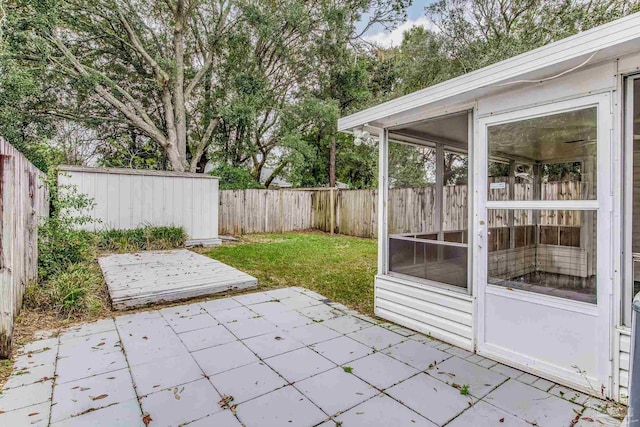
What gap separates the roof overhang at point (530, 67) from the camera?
1809mm

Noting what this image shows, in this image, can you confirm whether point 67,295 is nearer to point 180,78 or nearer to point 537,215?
point 537,215

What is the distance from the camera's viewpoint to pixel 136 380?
225 cm

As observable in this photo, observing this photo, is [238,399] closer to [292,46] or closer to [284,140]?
[284,140]

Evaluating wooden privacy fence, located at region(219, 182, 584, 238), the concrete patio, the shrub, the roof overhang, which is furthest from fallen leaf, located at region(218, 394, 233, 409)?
wooden privacy fence, located at region(219, 182, 584, 238)

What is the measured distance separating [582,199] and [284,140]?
31.8 feet

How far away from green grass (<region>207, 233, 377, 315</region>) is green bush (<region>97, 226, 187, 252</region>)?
969 millimetres

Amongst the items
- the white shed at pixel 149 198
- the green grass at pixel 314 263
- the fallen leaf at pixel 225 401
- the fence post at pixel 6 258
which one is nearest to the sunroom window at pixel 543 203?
the green grass at pixel 314 263

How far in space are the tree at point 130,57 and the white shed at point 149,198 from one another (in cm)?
344

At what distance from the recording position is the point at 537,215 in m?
2.56

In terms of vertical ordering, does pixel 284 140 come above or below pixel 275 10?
below

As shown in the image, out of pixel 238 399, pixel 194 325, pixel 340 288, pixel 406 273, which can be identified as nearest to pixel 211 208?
pixel 340 288

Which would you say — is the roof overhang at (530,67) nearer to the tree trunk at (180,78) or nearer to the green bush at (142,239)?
the green bush at (142,239)

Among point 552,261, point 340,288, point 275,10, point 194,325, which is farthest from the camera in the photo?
point 275,10

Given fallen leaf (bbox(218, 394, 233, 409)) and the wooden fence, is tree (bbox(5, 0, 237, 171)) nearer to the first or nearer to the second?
the wooden fence
